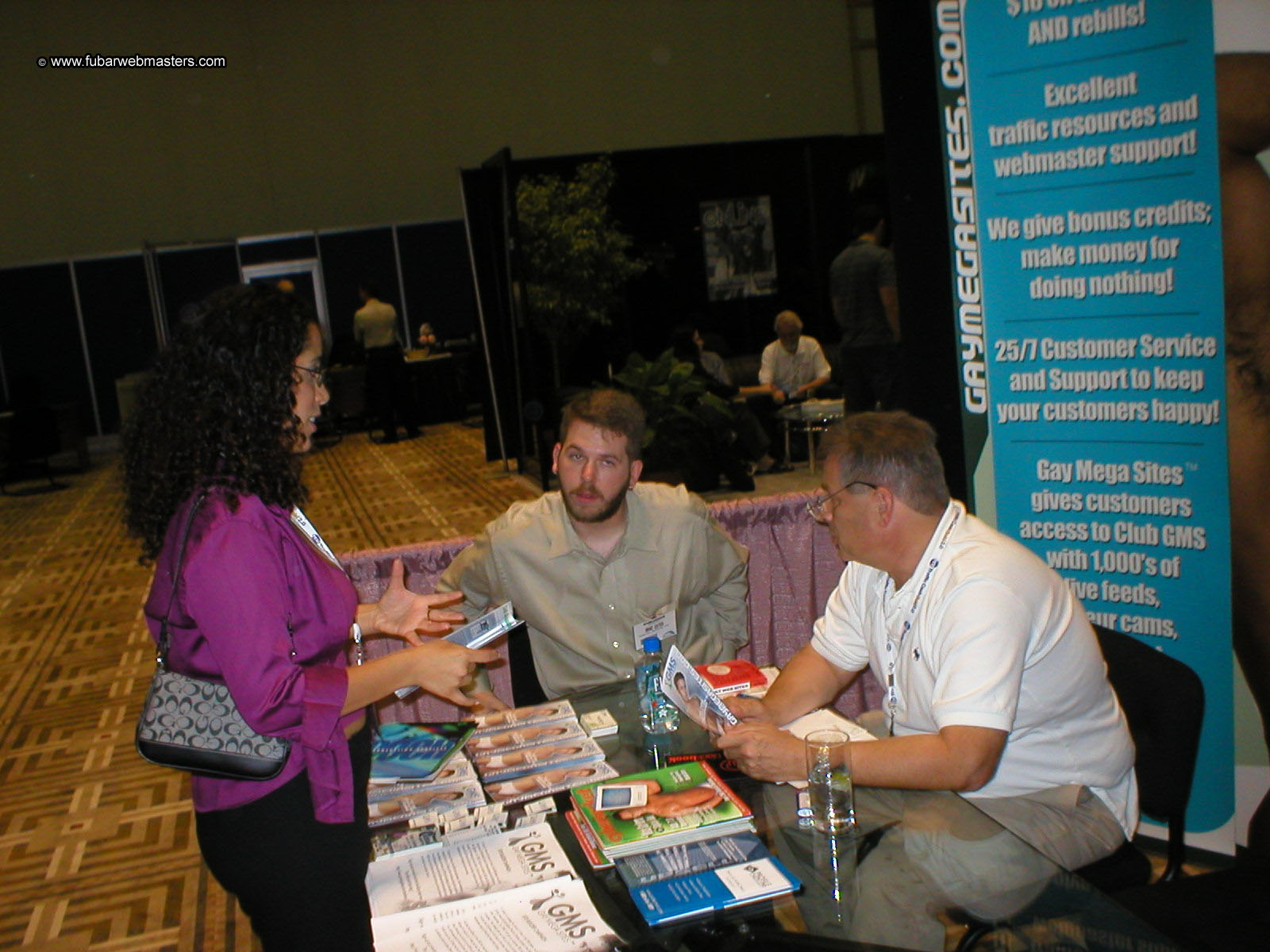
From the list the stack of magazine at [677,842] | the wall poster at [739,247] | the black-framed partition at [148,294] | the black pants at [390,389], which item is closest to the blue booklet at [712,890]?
the stack of magazine at [677,842]

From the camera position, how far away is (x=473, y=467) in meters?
10.9

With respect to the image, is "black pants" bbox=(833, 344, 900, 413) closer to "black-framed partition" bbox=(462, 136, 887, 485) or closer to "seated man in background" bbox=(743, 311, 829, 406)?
"seated man in background" bbox=(743, 311, 829, 406)

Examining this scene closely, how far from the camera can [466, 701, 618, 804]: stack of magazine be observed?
1923 mm

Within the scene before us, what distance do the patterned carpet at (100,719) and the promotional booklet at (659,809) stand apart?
903 millimetres

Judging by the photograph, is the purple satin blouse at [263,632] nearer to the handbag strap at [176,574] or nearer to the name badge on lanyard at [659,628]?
the handbag strap at [176,574]

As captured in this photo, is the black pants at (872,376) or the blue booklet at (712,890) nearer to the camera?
the blue booklet at (712,890)

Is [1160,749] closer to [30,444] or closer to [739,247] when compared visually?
[739,247]

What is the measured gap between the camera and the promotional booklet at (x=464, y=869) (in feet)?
5.15

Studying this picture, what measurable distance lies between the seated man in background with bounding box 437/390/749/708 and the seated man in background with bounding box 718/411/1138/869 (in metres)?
0.77

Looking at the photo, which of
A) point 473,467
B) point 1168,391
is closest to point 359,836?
point 1168,391

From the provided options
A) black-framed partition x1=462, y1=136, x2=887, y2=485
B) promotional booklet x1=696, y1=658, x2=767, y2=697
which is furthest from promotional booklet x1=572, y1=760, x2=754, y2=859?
black-framed partition x1=462, y1=136, x2=887, y2=485

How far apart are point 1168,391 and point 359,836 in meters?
2.24

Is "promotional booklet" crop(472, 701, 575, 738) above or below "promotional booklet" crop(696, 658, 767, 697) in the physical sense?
above

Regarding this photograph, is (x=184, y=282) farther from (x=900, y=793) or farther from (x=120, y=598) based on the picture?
(x=900, y=793)
